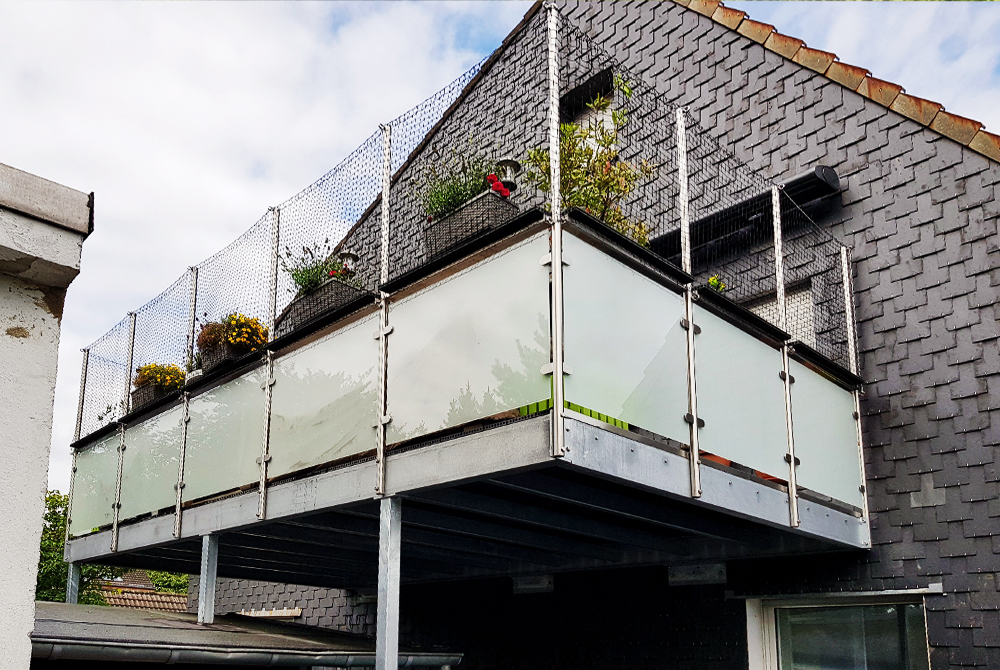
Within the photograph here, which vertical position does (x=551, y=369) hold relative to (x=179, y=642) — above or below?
above

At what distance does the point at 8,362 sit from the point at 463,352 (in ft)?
8.55

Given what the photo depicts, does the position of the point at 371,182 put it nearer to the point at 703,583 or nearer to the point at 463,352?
the point at 463,352

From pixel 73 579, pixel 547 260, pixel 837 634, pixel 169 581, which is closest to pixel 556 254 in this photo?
pixel 547 260

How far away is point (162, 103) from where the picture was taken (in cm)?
1609

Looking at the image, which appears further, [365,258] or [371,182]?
[365,258]

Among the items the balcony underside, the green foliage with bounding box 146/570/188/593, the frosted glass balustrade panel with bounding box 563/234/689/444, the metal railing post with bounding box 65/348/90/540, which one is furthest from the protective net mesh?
the green foliage with bounding box 146/570/188/593

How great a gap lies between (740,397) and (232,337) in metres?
4.23

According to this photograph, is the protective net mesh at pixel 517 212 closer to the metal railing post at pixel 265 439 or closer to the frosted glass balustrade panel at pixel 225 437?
the metal railing post at pixel 265 439

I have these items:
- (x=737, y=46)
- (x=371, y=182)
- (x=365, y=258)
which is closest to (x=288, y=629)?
(x=371, y=182)

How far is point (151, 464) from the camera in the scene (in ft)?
26.4

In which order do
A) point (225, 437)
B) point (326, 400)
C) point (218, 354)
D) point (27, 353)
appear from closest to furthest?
1. point (27, 353)
2. point (326, 400)
3. point (225, 437)
4. point (218, 354)

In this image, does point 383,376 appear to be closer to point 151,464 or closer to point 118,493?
point 151,464

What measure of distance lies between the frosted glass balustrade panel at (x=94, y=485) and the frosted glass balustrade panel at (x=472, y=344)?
459 centimetres

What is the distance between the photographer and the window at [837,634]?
6.80 meters
